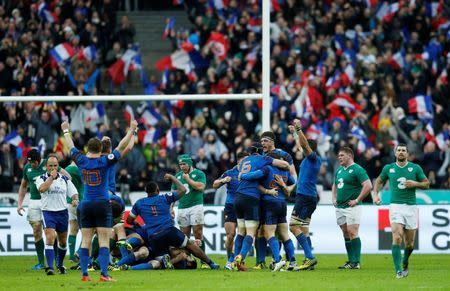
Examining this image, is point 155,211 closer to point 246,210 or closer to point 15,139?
point 246,210

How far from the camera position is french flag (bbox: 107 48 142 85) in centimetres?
3341

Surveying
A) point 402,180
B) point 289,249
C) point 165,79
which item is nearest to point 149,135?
point 165,79

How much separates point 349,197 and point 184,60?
12.3 metres

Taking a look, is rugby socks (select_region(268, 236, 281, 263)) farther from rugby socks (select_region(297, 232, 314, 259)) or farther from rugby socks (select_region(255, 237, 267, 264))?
rugby socks (select_region(255, 237, 267, 264))

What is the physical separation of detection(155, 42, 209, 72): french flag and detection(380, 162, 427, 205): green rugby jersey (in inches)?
557

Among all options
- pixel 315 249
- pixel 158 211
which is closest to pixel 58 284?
pixel 158 211

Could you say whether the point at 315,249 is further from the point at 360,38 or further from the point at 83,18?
the point at 83,18

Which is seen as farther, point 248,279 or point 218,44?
point 218,44

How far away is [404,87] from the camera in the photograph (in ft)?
106

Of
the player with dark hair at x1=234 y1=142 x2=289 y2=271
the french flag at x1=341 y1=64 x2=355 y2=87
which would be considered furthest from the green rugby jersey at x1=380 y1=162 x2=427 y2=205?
the french flag at x1=341 y1=64 x2=355 y2=87

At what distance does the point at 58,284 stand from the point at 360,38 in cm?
1733

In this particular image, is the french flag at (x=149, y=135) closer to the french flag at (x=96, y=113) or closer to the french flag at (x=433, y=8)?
the french flag at (x=96, y=113)

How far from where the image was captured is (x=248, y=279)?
18.9 meters

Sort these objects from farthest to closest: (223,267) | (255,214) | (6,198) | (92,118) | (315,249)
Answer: (92,118), (6,198), (315,249), (223,267), (255,214)
